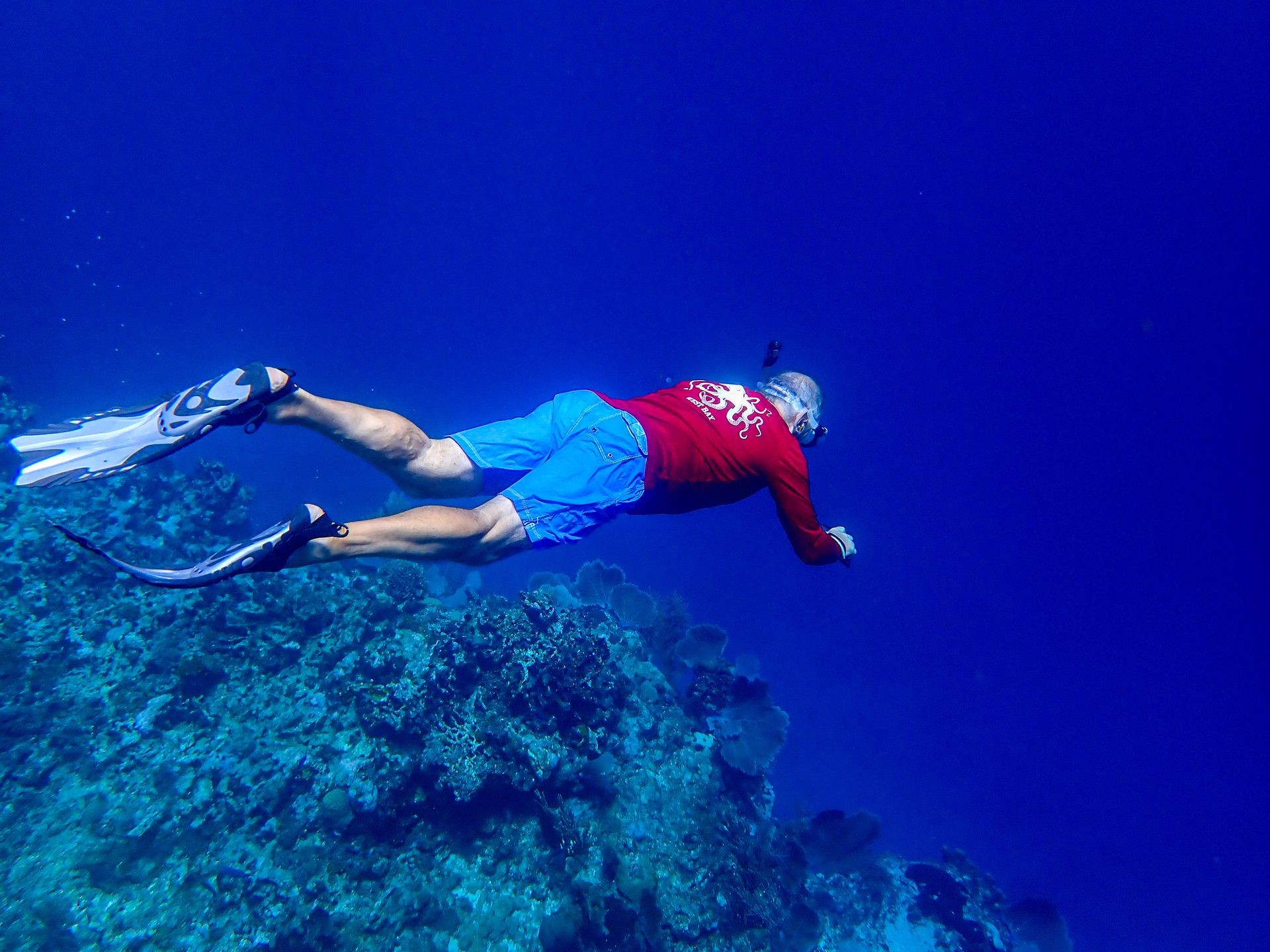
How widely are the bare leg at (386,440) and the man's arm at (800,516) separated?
2439mm

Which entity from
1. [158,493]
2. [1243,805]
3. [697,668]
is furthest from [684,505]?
[1243,805]

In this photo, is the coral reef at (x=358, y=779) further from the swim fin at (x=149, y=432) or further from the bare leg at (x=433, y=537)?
the swim fin at (x=149, y=432)

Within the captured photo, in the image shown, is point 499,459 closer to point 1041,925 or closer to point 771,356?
point 771,356

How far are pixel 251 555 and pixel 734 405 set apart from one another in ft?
11.1

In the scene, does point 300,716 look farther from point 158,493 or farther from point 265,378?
point 158,493

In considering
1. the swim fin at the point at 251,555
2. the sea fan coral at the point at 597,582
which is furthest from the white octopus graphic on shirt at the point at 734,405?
the sea fan coral at the point at 597,582

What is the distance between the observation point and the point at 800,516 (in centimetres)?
415

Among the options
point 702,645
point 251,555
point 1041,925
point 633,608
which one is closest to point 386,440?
point 251,555

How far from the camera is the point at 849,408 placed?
35.2m

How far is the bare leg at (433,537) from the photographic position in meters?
3.24

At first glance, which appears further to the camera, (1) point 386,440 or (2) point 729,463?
(2) point 729,463

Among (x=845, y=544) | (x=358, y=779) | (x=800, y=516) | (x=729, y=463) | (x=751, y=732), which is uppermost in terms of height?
(x=751, y=732)

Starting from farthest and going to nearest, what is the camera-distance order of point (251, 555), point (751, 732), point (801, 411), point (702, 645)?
point (702, 645), point (751, 732), point (801, 411), point (251, 555)

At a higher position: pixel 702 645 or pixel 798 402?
pixel 702 645
